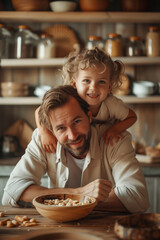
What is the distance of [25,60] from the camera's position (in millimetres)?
3295

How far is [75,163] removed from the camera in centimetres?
191

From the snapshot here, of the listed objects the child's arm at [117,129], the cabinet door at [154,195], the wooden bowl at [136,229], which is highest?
the child's arm at [117,129]

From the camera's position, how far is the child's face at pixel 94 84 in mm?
2014

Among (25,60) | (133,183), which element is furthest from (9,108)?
(133,183)

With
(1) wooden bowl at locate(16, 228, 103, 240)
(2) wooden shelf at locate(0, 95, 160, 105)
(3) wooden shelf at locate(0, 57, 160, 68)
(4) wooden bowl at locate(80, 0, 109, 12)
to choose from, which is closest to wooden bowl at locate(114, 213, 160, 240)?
(1) wooden bowl at locate(16, 228, 103, 240)

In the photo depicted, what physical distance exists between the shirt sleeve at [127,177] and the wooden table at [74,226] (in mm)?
162

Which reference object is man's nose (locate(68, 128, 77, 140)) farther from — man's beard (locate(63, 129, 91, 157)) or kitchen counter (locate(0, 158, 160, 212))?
kitchen counter (locate(0, 158, 160, 212))

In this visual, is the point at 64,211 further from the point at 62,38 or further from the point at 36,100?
the point at 62,38

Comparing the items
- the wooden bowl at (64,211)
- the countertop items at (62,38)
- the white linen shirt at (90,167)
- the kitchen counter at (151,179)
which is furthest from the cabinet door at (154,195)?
the wooden bowl at (64,211)

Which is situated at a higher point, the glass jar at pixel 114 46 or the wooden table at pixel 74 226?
the glass jar at pixel 114 46

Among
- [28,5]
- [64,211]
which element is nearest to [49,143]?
[64,211]

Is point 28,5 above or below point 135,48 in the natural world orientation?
above

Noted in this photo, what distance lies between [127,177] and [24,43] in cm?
206

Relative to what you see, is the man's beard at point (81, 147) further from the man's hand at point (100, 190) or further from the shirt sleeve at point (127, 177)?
the man's hand at point (100, 190)
